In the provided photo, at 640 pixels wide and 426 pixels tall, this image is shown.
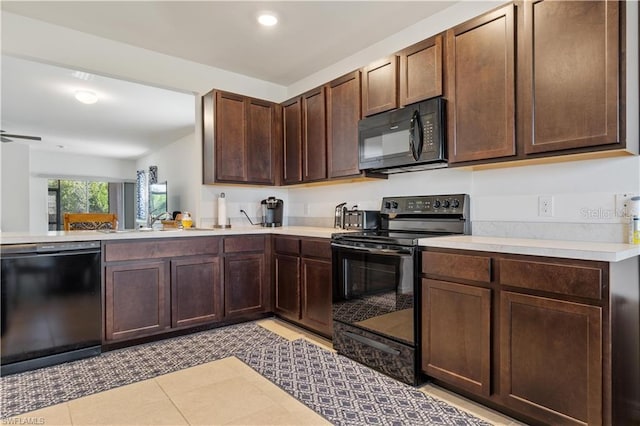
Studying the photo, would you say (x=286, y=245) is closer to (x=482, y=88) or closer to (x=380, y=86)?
(x=380, y=86)

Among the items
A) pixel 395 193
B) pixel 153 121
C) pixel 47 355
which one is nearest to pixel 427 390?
pixel 395 193

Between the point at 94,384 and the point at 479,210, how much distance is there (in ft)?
8.90

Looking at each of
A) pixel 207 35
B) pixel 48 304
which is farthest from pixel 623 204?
pixel 48 304

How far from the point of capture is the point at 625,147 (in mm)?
1722

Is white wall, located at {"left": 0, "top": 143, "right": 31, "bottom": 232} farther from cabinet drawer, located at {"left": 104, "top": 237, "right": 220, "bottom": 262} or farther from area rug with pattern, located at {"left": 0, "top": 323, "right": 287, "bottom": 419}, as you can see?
area rug with pattern, located at {"left": 0, "top": 323, "right": 287, "bottom": 419}

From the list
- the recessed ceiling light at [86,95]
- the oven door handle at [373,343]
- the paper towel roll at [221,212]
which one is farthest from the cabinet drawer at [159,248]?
the recessed ceiling light at [86,95]

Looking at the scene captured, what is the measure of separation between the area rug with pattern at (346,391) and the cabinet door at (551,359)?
29cm

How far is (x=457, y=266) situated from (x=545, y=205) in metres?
0.70

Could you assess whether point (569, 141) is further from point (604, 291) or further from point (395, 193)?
point (395, 193)

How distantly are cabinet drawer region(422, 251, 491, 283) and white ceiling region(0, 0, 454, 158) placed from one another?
185 cm

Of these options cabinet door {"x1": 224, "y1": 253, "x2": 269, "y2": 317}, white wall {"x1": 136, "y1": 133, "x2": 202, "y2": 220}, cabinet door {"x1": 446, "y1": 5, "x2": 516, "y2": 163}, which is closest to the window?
white wall {"x1": 136, "y1": 133, "x2": 202, "y2": 220}

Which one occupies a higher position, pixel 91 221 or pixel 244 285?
pixel 91 221

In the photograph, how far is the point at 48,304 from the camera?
253cm

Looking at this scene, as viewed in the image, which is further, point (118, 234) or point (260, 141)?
point (260, 141)
